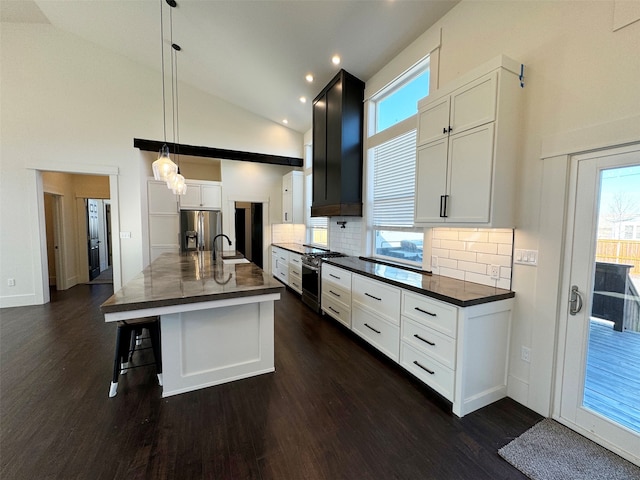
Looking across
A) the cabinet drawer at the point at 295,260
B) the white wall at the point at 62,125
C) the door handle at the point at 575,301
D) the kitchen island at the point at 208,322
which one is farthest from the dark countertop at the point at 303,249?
the door handle at the point at 575,301

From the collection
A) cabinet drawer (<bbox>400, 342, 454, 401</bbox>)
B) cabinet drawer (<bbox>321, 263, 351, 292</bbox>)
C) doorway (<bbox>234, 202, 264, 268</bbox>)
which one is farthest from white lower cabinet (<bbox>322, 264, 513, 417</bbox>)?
doorway (<bbox>234, 202, 264, 268</bbox>)

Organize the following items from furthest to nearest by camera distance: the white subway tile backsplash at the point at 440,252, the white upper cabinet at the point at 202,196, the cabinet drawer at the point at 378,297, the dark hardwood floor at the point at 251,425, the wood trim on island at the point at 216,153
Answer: the white upper cabinet at the point at 202,196
the wood trim on island at the point at 216,153
the white subway tile backsplash at the point at 440,252
the cabinet drawer at the point at 378,297
the dark hardwood floor at the point at 251,425

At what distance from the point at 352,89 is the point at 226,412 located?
4.09 meters

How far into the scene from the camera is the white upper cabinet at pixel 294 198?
6.21 metres

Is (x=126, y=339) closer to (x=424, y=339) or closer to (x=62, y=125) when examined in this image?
(x=424, y=339)

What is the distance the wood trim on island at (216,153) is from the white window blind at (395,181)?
3050 millimetres

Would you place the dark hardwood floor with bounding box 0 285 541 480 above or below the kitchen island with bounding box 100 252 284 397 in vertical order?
below

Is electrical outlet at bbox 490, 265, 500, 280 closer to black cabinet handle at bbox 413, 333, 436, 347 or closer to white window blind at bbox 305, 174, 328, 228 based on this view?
black cabinet handle at bbox 413, 333, 436, 347

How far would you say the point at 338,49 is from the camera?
3.30 meters

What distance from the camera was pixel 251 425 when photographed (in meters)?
1.82

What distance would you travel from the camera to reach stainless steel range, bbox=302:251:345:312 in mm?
4023

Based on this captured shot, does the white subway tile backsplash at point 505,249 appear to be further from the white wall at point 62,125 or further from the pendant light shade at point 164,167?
the white wall at point 62,125

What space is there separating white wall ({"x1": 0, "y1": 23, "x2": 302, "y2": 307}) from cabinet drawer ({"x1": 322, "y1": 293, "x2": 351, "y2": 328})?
403cm

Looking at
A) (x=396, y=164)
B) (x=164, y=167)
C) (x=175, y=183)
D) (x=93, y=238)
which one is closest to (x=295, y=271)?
(x=175, y=183)
